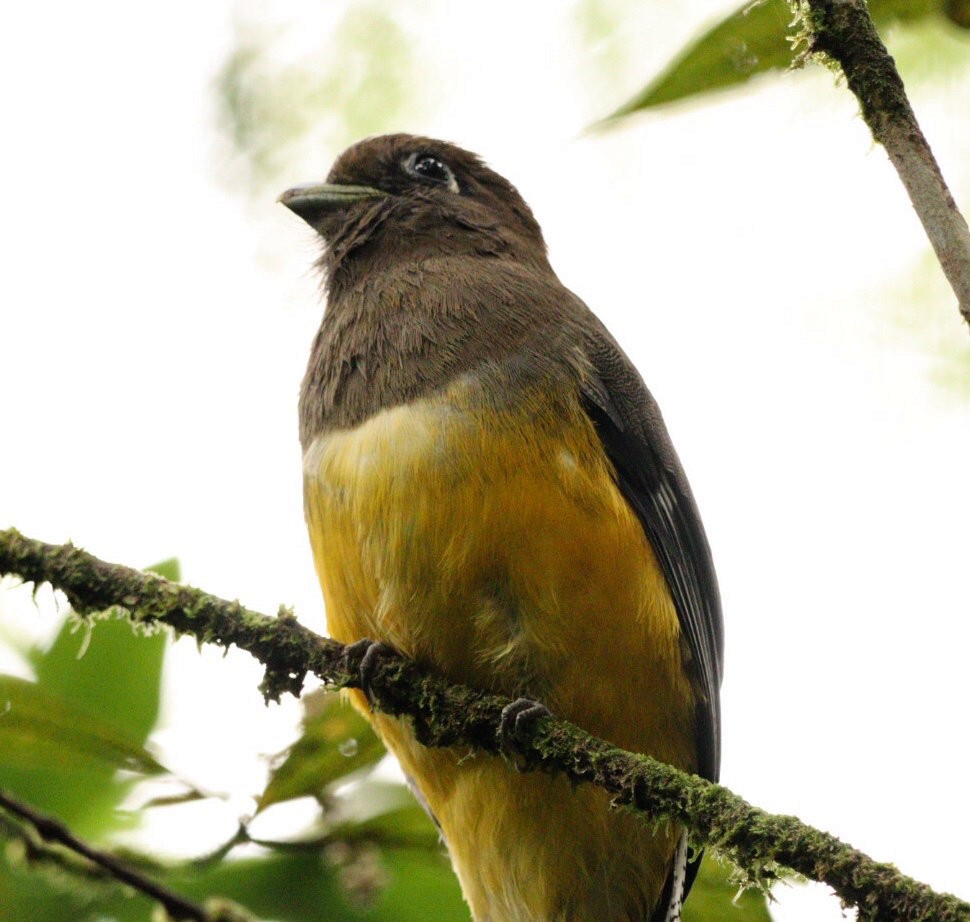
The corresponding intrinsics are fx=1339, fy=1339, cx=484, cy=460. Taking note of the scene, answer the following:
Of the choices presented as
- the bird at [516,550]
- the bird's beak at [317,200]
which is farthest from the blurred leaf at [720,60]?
the bird's beak at [317,200]

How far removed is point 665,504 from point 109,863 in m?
2.17

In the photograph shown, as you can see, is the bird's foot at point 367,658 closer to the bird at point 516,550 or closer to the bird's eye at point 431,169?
the bird at point 516,550

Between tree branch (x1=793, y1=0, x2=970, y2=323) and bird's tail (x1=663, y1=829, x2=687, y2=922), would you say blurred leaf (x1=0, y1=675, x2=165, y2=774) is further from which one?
tree branch (x1=793, y1=0, x2=970, y2=323)

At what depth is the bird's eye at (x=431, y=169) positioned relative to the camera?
16.7 feet

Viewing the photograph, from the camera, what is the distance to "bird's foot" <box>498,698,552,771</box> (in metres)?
3.15

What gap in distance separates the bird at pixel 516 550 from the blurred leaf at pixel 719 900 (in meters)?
0.22

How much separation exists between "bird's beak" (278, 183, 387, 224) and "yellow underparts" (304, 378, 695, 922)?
1344mm

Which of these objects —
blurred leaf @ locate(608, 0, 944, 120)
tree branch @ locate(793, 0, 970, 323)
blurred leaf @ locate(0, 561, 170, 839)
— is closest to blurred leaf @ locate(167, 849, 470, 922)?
blurred leaf @ locate(0, 561, 170, 839)

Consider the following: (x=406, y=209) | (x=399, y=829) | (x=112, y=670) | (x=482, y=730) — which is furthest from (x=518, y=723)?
(x=406, y=209)

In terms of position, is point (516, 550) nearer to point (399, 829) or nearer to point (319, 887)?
point (399, 829)

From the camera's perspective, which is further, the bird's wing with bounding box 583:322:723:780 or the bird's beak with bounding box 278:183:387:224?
the bird's beak with bounding box 278:183:387:224

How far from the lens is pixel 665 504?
4.13 meters

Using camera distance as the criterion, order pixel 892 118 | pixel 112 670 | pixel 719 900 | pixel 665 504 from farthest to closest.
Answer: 1. pixel 665 504
2. pixel 719 900
3. pixel 112 670
4. pixel 892 118

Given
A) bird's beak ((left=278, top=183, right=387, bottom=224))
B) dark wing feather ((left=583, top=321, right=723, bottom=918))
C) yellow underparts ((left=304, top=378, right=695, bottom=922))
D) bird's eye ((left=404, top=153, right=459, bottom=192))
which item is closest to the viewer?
yellow underparts ((left=304, top=378, right=695, bottom=922))
